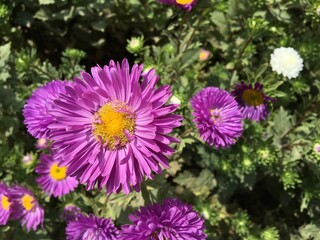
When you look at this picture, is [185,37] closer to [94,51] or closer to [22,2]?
[94,51]

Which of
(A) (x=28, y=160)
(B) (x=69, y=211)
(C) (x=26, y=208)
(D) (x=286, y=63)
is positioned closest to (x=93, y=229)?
(B) (x=69, y=211)

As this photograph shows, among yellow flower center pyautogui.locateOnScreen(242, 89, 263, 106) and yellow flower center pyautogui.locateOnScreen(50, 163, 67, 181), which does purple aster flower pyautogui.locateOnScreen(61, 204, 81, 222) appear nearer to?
yellow flower center pyautogui.locateOnScreen(50, 163, 67, 181)

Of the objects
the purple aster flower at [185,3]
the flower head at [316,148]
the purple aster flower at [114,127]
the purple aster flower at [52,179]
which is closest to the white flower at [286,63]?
the flower head at [316,148]

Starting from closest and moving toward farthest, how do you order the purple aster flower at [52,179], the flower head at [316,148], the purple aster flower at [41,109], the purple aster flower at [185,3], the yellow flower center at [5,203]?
the purple aster flower at [41,109], the flower head at [316,148], the purple aster flower at [185,3], the yellow flower center at [5,203], the purple aster flower at [52,179]

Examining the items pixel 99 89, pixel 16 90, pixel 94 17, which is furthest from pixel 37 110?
pixel 94 17

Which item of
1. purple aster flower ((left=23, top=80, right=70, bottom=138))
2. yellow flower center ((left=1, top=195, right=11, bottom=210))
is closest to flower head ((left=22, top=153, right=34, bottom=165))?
yellow flower center ((left=1, top=195, right=11, bottom=210))

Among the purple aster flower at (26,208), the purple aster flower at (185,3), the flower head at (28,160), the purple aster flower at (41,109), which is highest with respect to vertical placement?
the purple aster flower at (185,3)

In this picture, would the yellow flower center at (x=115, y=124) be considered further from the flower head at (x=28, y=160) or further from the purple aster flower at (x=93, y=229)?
the flower head at (x=28, y=160)

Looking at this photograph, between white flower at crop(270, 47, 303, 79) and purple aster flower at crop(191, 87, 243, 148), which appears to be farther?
white flower at crop(270, 47, 303, 79)
